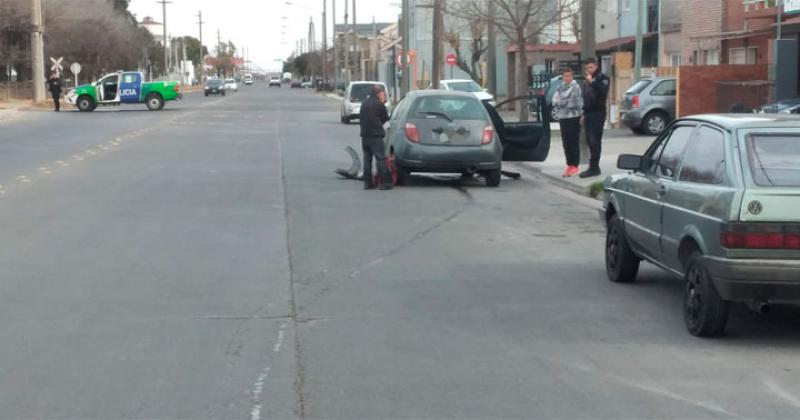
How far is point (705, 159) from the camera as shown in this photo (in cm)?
841

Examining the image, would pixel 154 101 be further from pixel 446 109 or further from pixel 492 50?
pixel 446 109

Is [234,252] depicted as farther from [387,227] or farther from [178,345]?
[178,345]

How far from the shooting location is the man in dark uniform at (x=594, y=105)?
18.9 meters

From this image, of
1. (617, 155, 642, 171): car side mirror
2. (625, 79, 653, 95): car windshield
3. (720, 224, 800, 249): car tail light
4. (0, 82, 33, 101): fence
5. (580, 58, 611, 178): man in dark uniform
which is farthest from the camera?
(0, 82, 33, 101): fence

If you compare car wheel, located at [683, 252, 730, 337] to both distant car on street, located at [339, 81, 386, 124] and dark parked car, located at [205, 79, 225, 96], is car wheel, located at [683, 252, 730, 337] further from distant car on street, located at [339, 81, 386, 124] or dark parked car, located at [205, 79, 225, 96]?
dark parked car, located at [205, 79, 225, 96]

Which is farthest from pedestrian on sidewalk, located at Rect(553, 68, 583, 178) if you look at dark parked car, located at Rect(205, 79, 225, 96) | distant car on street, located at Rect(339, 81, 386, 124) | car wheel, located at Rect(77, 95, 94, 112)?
dark parked car, located at Rect(205, 79, 225, 96)

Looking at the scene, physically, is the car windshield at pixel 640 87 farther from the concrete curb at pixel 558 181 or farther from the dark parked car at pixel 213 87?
the dark parked car at pixel 213 87

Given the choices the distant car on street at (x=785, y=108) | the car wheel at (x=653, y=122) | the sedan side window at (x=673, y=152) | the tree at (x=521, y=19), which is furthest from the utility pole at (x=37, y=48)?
the sedan side window at (x=673, y=152)

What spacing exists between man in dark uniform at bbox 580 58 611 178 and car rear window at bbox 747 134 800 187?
1078 cm

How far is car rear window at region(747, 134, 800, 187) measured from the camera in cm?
770

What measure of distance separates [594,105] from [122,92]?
127ft

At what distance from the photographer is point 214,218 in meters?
14.5

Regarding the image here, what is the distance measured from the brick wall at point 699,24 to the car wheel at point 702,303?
99.4 feet

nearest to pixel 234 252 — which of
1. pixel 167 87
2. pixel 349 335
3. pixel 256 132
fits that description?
pixel 349 335
